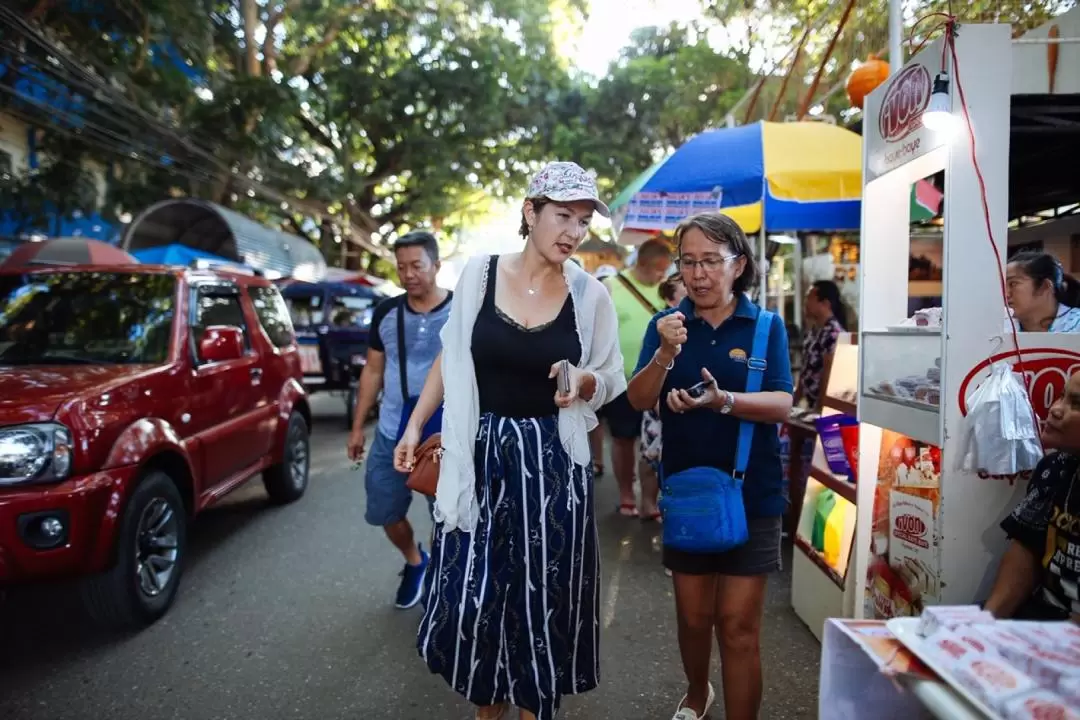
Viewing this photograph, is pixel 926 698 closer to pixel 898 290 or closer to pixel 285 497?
pixel 898 290

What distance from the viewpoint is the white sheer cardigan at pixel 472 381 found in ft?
7.28

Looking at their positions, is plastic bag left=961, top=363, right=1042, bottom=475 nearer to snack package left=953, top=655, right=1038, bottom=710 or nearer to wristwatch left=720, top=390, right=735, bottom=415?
wristwatch left=720, top=390, right=735, bottom=415

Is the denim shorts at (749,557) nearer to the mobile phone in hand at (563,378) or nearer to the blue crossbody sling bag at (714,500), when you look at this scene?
the blue crossbody sling bag at (714,500)

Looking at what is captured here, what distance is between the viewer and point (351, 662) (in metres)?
3.38

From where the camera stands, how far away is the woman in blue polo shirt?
2393 mm

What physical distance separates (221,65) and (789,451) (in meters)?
12.7

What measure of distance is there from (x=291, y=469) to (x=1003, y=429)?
17.6 feet

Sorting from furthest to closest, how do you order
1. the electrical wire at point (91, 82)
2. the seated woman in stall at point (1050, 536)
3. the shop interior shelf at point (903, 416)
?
the electrical wire at point (91, 82) → the shop interior shelf at point (903, 416) → the seated woman in stall at point (1050, 536)

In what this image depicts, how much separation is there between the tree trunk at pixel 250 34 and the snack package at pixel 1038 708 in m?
14.4

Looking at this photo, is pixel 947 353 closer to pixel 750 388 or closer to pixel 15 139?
pixel 750 388

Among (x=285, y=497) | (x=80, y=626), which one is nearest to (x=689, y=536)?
(x=80, y=626)

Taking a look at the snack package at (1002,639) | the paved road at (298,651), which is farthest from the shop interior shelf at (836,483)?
the snack package at (1002,639)

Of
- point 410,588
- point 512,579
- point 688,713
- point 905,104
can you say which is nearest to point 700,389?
point 512,579

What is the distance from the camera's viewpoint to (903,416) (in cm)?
273
